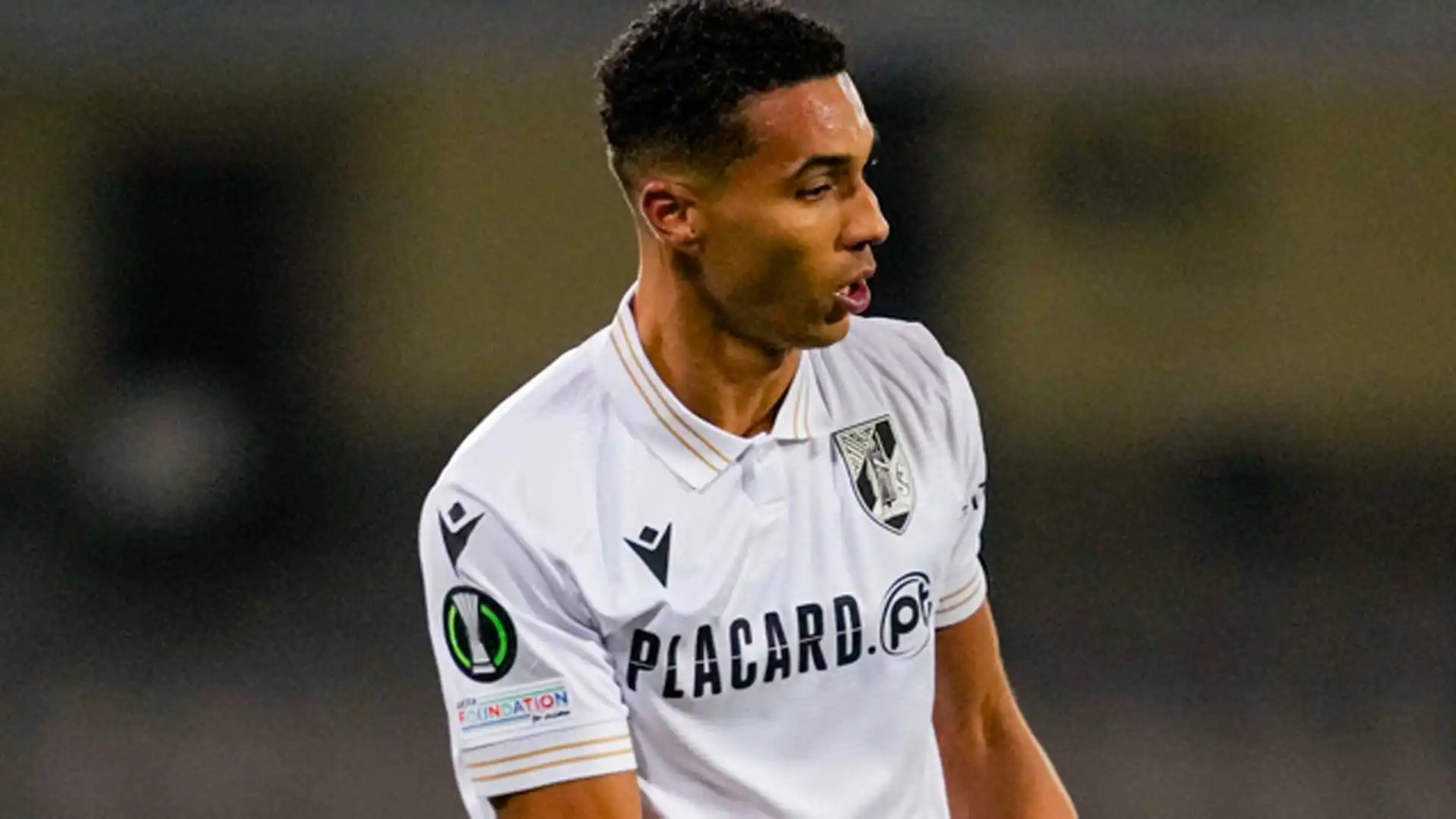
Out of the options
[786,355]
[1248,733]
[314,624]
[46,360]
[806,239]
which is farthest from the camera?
[46,360]

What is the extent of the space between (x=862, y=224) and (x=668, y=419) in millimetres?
208

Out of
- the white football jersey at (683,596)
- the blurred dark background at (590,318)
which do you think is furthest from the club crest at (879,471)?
the blurred dark background at (590,318)

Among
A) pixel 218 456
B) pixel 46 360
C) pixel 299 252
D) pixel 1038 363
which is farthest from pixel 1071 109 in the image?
pixel 46 360

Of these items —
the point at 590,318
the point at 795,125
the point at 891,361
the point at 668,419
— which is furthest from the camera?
the point at 590,318

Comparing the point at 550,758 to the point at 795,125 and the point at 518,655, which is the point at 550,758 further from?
the point at 795,125

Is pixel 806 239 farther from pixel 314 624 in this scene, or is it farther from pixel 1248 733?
pixel 314 624

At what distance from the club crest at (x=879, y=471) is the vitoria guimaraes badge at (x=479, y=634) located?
0.92 ft

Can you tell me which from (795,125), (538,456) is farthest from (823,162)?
(538,456)

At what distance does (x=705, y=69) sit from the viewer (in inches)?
52.8

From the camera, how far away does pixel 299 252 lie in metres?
4.45

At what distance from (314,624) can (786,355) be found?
299 cm

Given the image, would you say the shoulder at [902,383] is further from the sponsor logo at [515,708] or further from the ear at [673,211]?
the sponsor logo at [515,708]

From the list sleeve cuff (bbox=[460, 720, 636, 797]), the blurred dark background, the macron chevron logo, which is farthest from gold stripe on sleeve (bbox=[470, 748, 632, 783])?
the blurred dark background

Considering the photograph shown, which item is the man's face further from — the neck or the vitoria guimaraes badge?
the vitoria guimaraes badge
